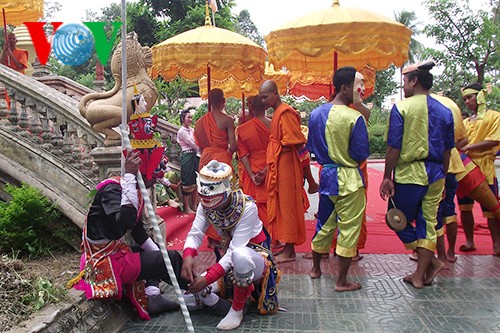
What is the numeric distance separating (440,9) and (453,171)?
16579 mm

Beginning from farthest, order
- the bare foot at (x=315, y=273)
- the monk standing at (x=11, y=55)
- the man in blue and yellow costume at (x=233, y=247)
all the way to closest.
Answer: the monk standing at (x=11, y=55)
the bare foot at (x=315, y=273)
the man in blue and yellow costume at (x=233, y=247)

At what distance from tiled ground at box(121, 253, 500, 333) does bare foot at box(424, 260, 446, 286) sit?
7 cm

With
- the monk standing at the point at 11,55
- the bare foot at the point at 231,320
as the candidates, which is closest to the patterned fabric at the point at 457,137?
the bare foot at the point at 231,320

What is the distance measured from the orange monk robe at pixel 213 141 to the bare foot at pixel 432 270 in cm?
261

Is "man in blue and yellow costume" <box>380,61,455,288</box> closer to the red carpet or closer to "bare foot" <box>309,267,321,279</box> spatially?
"bare foot" <box>309,267,321,279</box>

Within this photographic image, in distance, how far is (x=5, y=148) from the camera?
4.52m

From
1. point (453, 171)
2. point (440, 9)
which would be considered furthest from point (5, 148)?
point (440, 9)

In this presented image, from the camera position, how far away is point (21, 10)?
8492 mm

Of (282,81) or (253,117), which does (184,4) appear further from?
(253,117)

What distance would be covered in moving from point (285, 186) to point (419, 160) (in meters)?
1.49

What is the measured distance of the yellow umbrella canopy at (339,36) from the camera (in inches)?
173

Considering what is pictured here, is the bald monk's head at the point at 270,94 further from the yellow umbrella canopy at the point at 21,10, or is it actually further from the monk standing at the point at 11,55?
the monk standing at the point at 11,55

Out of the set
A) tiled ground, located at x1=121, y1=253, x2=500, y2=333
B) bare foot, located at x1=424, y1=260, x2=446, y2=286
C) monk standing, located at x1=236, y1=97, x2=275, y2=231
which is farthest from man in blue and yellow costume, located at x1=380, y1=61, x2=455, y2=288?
monk standing, located at x1=236, y1=97, x2=275, y2=231

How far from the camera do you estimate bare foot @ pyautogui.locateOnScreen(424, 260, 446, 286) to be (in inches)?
159
